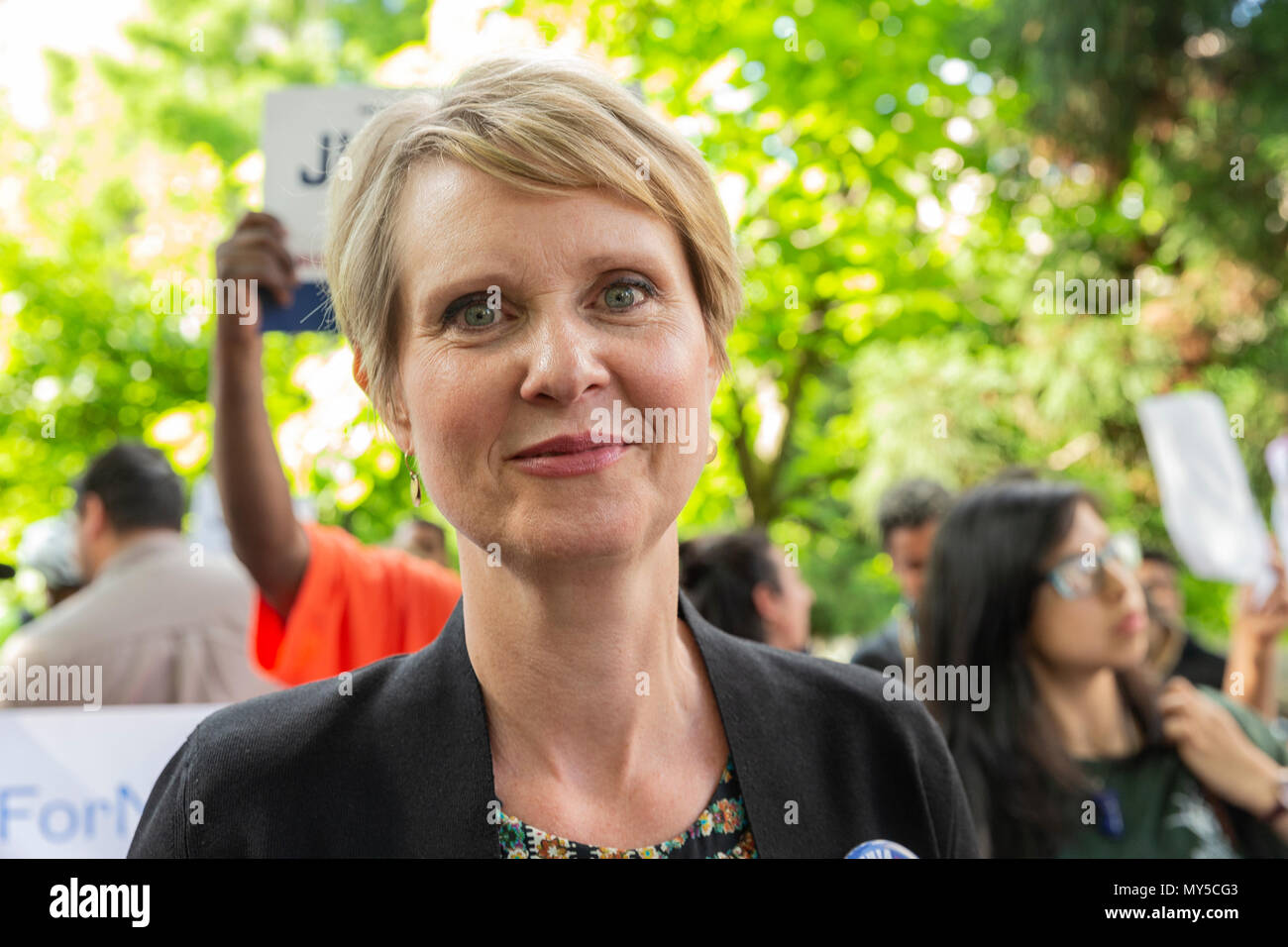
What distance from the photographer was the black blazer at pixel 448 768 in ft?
3.61

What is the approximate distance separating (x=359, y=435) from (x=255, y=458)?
0.83 metres

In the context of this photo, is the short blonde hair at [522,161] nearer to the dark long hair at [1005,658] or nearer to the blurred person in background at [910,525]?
the dark long hair at [1005,658]

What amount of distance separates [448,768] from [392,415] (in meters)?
0.35

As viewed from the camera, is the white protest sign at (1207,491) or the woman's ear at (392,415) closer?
the woman's ear at (392,415)

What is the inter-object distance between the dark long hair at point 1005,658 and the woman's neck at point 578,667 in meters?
1.18

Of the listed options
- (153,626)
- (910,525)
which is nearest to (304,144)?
(153,626)

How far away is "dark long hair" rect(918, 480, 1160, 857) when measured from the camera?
7.04 feet

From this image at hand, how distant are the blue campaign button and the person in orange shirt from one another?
3.30 ft

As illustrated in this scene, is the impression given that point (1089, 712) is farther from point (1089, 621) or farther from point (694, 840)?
point (694, 840)

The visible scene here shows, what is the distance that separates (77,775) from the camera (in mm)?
2207

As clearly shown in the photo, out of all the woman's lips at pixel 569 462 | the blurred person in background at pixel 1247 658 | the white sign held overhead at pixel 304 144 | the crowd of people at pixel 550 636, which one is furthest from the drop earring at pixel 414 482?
the blurred person in background at pixel 1247 658

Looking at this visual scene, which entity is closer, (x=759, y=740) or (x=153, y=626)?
(x=759, y=740)

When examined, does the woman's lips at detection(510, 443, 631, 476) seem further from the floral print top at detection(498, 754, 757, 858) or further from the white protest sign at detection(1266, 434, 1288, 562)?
the white protest sign at detection(1266, 434, 1288, 562)

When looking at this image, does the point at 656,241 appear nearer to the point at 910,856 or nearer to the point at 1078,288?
the point at 910,856
